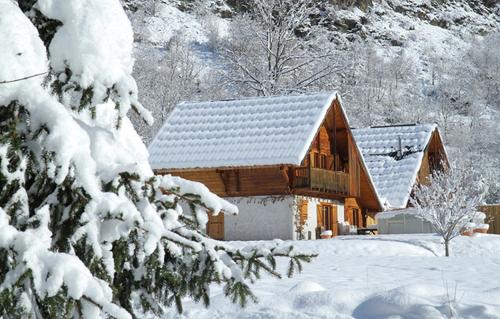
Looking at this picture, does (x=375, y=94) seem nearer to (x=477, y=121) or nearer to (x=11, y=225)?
(x=477, y=121)

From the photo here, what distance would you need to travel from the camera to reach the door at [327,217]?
1201 inches

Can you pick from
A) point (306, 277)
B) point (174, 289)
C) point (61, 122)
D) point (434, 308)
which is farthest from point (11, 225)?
point (306, 277)

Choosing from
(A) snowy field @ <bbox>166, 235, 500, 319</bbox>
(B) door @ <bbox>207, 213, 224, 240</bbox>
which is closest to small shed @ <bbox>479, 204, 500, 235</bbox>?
(B) door @ <bbox>207, 213, 224, 240</bbox>

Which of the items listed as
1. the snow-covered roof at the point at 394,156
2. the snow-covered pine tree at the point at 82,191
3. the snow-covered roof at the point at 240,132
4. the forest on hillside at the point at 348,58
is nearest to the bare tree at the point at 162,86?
the forest on hillside at the point at 348,58

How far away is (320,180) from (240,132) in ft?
11.6

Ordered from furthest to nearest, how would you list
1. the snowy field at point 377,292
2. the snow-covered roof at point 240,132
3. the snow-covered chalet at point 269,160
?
the snow-covered chalet at point 269,160, the snow-covered roof at point 240,132, the snowy field at point 377,292

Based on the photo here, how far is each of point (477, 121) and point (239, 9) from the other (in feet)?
110

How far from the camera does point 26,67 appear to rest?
4.65 meters

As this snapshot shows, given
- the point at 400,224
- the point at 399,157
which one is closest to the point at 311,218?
the point at 400,224

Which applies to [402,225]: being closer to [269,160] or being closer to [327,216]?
[327,216]

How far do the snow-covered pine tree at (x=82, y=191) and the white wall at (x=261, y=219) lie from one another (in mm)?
22540

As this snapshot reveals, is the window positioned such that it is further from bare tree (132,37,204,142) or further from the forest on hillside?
bare tree (132,37,204,142)

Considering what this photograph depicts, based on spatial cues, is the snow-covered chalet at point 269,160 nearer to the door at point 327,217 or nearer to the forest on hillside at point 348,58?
the door at point 327,217

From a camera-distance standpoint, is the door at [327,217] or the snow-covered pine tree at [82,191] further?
the door at [327,217]
